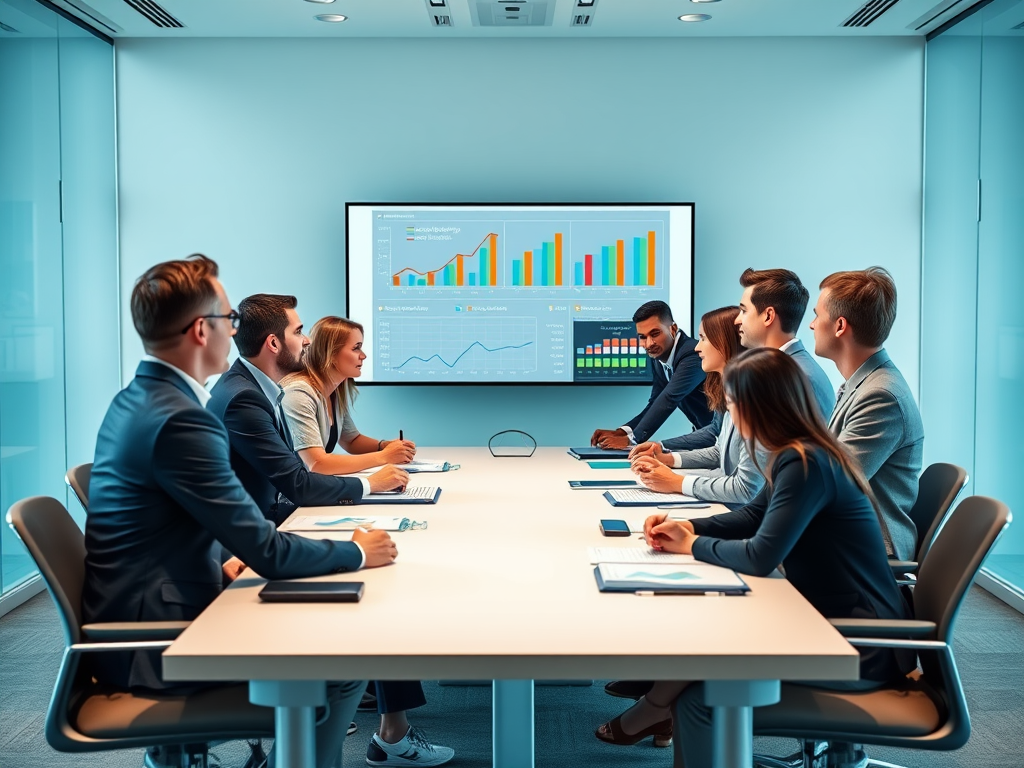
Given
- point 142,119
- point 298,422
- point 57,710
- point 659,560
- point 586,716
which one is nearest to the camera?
point 57,710

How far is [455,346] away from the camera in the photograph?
5566mm

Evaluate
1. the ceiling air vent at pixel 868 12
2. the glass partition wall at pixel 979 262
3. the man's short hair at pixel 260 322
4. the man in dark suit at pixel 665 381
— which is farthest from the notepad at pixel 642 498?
the ceiling air vent at pixel 868 12

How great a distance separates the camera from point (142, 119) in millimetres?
5566

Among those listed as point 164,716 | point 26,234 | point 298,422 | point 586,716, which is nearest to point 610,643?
point 164,716

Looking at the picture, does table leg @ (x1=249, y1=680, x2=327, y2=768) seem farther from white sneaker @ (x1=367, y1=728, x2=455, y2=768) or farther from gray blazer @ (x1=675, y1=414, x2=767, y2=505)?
gray blazer @ (x1=675, y1=414, x2=767, y2=505)

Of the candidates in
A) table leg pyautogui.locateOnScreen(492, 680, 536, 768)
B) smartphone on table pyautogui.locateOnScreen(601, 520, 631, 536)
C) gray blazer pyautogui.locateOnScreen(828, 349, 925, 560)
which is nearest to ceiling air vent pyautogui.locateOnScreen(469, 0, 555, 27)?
gray blazer pyautogui.locateOnScreen(828, 349, 925, 560)

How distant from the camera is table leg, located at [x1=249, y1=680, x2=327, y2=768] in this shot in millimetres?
1683

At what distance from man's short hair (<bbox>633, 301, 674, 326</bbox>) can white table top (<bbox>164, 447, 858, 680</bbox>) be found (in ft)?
8.99

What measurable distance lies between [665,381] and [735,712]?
3.46 meters

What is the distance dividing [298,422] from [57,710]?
5.54ft

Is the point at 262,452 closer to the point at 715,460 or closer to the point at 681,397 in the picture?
the point at 715,460

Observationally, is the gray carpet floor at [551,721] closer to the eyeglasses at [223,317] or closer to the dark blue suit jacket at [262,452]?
the dark blue suit jacket at [262,452]

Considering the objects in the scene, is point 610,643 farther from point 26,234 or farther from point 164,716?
point 26,234

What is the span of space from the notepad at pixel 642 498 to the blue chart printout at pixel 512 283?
2.47 metres
